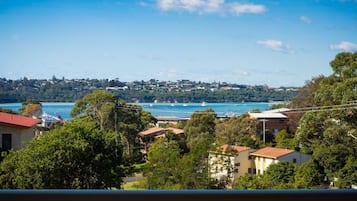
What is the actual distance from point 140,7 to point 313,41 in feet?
3.78

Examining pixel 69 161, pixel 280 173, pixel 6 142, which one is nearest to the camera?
pixel 6 142

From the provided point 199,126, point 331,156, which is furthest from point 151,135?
point 331,156

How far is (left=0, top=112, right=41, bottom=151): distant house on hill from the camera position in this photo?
2389 mm

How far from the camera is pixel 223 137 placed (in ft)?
Answer: 8.94

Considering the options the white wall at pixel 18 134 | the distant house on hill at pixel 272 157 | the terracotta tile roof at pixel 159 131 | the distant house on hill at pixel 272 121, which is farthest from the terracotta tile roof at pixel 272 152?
the white wall at pixel 18 134

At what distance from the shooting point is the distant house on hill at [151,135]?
2.69 m

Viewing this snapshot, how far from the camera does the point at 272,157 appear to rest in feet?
8.79

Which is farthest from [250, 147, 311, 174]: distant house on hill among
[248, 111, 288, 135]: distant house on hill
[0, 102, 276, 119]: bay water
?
[0, 102, 276, 119]: bay water

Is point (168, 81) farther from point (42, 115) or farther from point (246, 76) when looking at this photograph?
point (42, 115)

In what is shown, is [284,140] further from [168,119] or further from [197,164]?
[168,119]

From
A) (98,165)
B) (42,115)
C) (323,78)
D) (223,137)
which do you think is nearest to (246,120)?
(223,137)

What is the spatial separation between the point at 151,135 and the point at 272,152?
78cm
